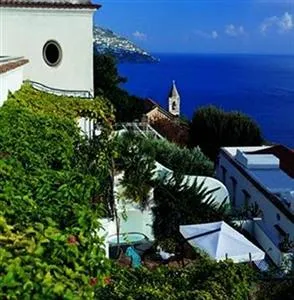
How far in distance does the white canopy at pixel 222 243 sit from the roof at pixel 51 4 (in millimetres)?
8243

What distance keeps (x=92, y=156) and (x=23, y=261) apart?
348 inches

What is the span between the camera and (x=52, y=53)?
68.4ft

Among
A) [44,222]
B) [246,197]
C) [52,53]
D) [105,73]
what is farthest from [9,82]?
[105,73]

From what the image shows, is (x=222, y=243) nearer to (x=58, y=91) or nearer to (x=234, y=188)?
(x=58, y=91)

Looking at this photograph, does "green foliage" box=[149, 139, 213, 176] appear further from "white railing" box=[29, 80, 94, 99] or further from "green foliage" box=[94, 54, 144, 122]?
"green foliage" box=[94, 54, 144, 122]

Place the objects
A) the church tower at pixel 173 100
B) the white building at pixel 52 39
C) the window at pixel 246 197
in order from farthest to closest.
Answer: the church tower at pixel 173 100 < the window at pixel 246 197 < the white building at pixel 52 39

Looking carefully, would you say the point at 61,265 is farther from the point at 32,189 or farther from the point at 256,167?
the point at 256,167

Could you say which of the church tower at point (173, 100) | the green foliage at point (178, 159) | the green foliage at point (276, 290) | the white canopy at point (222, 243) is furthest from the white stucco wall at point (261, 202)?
the church tower at point (173, 100)

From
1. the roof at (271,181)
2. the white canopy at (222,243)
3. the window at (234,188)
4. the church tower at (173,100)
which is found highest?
the white canopy at (222,243)

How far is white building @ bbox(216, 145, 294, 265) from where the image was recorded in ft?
57.8

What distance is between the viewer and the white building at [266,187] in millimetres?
17625

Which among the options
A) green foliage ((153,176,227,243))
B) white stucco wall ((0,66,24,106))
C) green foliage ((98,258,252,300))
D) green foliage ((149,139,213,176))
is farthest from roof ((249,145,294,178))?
green foliage ((98,258,252,300))

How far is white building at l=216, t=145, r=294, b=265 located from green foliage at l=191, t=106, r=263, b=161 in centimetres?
1176

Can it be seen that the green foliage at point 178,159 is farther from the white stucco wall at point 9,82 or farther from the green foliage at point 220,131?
the green foliage at point 220,131
